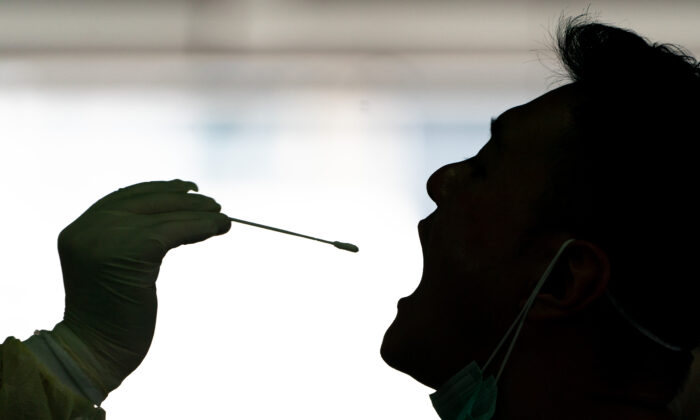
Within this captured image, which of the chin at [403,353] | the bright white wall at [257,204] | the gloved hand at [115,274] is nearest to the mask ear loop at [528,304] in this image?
the chin at [403,353]

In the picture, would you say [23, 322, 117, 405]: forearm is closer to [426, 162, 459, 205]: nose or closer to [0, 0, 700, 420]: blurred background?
[426, 162, 459, 205]: nose

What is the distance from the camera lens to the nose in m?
1.00

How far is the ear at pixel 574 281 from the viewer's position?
2.79 feet

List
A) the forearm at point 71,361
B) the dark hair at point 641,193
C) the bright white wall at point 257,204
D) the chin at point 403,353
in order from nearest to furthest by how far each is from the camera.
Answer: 1. the dark hair at point 641,193
2. the chin at point 403,353
3. the forearm at point 71,361
4. the bright white wall at point 257,204

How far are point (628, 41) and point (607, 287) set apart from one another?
342 millimetres

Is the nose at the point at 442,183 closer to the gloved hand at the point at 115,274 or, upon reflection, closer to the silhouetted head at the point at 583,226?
the silhouetted head at the point at 583,226

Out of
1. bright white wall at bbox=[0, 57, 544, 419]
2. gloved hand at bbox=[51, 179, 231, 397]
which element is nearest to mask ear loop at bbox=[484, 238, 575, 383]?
gloved hand at bbox=[51, 179, 231, 397]

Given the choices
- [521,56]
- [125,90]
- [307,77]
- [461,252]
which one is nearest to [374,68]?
[307,77]

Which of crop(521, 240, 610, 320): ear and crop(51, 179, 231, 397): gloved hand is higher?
crop(51, 179, 231, 397): gloved hand

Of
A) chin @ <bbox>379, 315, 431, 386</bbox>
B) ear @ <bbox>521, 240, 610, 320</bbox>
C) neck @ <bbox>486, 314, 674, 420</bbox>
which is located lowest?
neck @ <bbox>486, 314, 674, 420</bbox>

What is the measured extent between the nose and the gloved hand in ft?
1.17

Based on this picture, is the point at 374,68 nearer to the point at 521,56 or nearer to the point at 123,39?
the point at 521,56

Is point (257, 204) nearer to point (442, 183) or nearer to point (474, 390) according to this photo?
point (442, 183)

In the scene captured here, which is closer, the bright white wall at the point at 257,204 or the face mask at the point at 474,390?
the face mask at the point at 474,390
